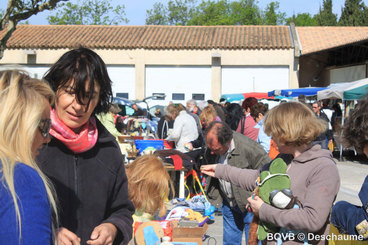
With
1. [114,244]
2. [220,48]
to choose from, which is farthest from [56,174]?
[220,48]

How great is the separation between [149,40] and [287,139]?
80.6ft

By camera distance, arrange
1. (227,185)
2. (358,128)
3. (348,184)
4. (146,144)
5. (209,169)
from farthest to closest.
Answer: (348,184), (146,144), (227,185), (209,169), (358,128)

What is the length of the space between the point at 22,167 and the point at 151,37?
26.4 m

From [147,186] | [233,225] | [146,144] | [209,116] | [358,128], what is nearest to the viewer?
[358,128]

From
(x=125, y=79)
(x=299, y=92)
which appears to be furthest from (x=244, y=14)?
(x=299, y=92)

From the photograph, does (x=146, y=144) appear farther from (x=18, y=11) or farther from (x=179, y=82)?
(x=179, y=82)

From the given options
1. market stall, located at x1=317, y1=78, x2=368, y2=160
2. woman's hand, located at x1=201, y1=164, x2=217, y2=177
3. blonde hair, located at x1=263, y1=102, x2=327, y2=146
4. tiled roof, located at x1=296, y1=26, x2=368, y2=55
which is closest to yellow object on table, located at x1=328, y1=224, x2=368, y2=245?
blonde hair, located at x1=263, y1=102, x2=327, y2=146

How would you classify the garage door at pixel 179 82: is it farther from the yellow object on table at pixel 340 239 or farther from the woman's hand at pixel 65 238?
the woman's hand at pixel 65 238

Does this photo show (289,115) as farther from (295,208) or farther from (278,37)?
(278,37)

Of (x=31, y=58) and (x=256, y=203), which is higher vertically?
(x=31, y=58)

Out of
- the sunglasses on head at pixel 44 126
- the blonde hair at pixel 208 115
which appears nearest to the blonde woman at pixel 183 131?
the blonde hair at pixel 208 115

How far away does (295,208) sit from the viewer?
2.50m

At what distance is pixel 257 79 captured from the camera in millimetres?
25562

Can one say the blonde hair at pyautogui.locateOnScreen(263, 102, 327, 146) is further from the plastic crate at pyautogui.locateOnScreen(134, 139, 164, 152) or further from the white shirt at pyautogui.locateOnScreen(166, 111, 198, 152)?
the white shirt at pyautogui.locateOnScreen(166, 111, 198, 152)
